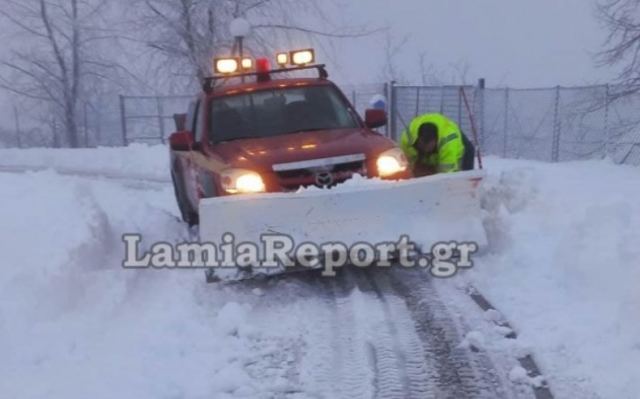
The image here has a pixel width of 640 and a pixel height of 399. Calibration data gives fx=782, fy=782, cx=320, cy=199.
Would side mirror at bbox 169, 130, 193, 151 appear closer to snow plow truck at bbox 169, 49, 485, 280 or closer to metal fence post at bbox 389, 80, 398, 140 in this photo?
snow plow truck at bbox 169, 49, 485, 280

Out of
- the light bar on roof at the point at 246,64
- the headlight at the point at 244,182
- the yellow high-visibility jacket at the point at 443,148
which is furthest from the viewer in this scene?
the light bar on roof at the point at 246,64

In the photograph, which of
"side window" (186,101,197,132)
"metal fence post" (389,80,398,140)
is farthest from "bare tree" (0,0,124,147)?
"side window" (186,101,197,132)

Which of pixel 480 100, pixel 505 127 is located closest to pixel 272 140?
pixel 480 100

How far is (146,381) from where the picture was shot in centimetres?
438

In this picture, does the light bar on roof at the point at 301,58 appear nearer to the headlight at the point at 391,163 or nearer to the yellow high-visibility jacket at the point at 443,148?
the yellow high-visibility jacket at the point at 443,148

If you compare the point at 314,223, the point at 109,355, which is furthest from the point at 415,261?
the point at 109,355

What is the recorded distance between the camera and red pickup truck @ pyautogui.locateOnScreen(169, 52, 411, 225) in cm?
647

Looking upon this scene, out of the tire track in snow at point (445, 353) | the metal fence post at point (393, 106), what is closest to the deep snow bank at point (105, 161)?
the metal fence post at point (393, 106)

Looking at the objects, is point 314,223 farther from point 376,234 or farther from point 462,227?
point 462,227

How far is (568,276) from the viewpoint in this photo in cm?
609

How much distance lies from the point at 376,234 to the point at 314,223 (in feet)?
1.71

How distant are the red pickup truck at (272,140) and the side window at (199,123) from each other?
16mm

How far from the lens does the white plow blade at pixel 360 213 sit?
6.12 meters

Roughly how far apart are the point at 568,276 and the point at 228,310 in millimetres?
2647
